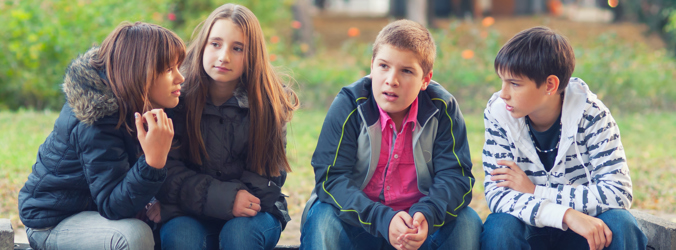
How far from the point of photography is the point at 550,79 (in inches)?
95.8

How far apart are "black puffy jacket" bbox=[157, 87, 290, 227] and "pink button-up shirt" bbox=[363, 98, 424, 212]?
48 cm

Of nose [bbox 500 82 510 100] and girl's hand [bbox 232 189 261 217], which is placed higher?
nose [bbox 500 82 510 100]

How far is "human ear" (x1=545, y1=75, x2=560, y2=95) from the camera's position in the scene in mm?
2434

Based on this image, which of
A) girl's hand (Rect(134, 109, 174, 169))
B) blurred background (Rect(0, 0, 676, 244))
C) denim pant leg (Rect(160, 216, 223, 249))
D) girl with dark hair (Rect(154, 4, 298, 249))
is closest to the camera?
girl's hand (Rect(134, 109, 174, 169))

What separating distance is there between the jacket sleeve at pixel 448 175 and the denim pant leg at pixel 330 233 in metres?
0.27

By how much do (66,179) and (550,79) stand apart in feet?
6.67

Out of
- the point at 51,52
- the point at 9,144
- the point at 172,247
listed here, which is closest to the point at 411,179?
the point at 172,247

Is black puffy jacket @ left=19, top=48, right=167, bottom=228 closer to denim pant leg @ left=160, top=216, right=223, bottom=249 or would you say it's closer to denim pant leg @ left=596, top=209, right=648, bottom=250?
denim pant leg @ left=160, top=216, right=223, bottom=249

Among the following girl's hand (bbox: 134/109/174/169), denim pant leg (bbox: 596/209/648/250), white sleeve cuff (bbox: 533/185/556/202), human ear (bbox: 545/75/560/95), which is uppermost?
human ear (bbox: 545/75/560/95)

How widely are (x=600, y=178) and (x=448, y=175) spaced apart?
620 millimetres

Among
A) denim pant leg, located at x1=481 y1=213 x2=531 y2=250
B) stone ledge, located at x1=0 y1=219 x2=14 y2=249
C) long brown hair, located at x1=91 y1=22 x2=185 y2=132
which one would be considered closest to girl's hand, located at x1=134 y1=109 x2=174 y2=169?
long brown hair, located at x1=91 y1=22 x2=185 y2=132

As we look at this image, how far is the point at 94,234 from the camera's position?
2223 mm

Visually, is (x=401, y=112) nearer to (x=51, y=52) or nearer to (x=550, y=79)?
(x=550, y=79)

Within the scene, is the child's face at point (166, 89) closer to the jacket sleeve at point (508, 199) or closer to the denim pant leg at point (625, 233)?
the jacket sleeve at point (508, 199)
